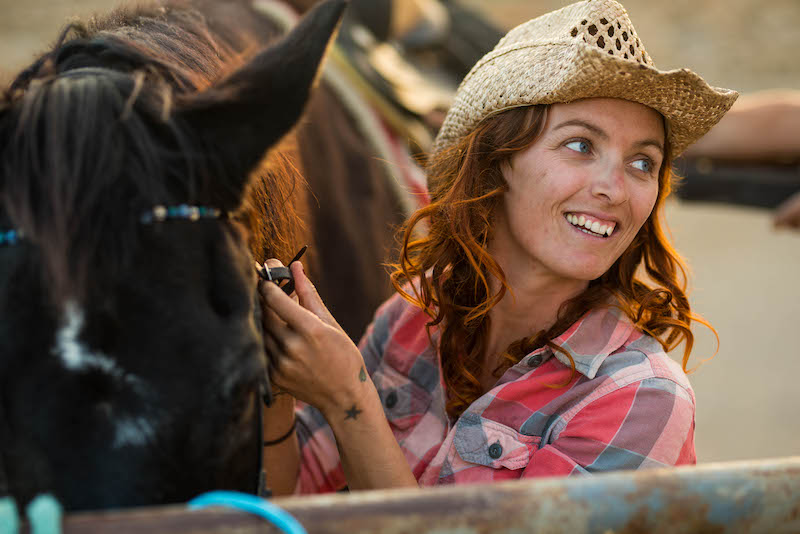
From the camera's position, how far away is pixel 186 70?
95cm

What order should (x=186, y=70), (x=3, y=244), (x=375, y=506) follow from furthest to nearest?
(x=186, y=70), (x=3, y=244), (x=375, y=506)

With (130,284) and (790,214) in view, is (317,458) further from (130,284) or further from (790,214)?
(790,214)

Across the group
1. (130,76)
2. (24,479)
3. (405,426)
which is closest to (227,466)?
(24,479)

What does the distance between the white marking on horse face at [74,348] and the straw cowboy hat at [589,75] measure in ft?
2.51

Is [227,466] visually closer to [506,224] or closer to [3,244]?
[3,244]

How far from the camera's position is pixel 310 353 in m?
0.97

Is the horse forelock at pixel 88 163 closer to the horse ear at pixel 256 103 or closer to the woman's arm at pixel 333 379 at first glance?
the horse ear at pixel 256 103

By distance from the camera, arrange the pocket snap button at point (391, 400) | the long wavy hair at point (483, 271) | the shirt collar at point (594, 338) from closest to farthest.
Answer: the shirt collar at point (594, 338), the long wavy hair at point (483, 271), the pocket snap button at point (391, 400)

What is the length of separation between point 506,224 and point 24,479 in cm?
90

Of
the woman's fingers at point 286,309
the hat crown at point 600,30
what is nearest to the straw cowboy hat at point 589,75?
the hat crown at point 600,30

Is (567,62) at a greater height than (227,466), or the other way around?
(567,62)

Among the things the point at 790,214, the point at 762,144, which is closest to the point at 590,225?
the point at 790,214

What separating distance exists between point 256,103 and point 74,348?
32 centimetres

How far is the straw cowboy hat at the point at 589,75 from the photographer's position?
106 centimetres
